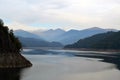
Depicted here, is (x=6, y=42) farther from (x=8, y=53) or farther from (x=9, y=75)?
(x=9, y=75)

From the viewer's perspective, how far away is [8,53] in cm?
11156

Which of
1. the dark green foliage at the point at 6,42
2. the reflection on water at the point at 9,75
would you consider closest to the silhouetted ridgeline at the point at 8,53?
the dark green foliage at the point at 6,42

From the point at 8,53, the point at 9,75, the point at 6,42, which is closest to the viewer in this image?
the point at 9,75

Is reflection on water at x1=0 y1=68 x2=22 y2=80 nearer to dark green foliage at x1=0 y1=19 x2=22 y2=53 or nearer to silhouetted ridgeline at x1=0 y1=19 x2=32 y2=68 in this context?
silhouetted ridgeline at x1=0 y1=19 x2=32 y2=68

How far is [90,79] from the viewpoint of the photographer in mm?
80188

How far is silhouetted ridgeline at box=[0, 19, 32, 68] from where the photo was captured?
353 ft

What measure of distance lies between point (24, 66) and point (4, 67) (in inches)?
404

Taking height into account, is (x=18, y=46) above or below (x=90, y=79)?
above

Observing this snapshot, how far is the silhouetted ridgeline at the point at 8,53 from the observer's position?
10746 cm

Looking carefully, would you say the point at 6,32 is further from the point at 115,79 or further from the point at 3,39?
the point at 115,79

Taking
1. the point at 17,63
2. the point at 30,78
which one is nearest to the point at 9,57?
the point at 17,63

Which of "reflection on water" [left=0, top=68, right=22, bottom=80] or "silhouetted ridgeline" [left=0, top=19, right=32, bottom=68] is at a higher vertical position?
"silhouetted ridgeline" [left=0, top=19, right=32, bottom=68]

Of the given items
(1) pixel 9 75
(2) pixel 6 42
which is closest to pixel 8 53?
(2) pixel 6 42

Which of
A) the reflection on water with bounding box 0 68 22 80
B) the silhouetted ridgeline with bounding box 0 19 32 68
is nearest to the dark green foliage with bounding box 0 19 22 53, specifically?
the silhouetted ridgeline with bounding box 0 19 32 68
